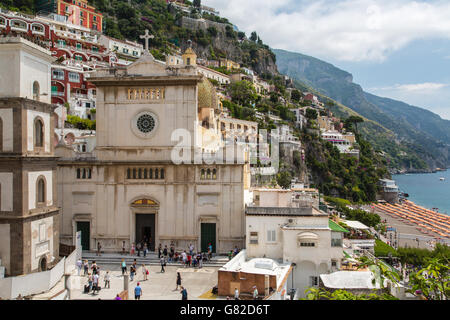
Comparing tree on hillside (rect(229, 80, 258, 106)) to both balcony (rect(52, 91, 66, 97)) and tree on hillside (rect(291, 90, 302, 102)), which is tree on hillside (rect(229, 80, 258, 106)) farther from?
balcony (rect(52, 91, 66, 97))

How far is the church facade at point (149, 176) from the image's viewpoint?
93.5ft

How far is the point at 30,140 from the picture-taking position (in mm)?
22766

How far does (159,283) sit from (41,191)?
373 inches

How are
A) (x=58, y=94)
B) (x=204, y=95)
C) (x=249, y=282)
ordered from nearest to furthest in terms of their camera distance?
(x=249, y=282) → (x=204, y=95) → (x=58, y=94)

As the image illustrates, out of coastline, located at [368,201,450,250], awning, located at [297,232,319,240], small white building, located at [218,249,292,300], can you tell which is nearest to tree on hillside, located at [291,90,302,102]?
coastline, located at [368,201,450,250]

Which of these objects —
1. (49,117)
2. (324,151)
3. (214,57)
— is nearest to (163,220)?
(49,117)

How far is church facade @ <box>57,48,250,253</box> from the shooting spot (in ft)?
93.5

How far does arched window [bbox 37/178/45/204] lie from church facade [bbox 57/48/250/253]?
18.2ft

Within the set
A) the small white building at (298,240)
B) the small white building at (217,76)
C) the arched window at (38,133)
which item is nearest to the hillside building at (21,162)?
the arched window at (38,133)

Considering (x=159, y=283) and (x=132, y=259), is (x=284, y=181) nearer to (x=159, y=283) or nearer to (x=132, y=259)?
(x=132, y=259)

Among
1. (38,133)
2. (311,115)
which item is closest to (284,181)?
(38,133)

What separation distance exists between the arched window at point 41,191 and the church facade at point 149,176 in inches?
218

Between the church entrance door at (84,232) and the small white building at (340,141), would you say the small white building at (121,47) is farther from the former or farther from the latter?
the church entrance door at (84,232)

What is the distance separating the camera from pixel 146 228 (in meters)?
29.4
